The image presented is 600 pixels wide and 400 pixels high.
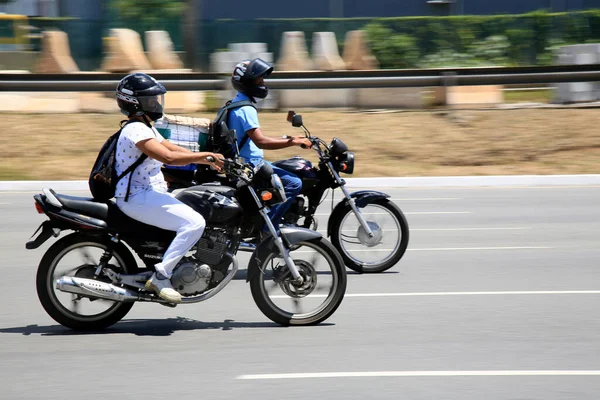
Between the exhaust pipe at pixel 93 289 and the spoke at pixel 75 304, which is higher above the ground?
the exhaust pipe at pixel 93 289

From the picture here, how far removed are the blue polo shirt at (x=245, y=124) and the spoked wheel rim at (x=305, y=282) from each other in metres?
1.84

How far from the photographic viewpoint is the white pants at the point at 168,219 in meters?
6.50

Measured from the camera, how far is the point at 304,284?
6816 millimetres

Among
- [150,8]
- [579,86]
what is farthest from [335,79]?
[150,8]

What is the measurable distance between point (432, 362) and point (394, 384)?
19.6 inches

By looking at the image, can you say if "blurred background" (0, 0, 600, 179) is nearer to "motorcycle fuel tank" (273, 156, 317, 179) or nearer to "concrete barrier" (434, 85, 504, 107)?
"concrete barrier" (434, 85, 504, 107)

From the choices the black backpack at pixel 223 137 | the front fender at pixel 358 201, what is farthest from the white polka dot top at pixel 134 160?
the front fender at pixel 358 201

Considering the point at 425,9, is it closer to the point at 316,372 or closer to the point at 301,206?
the point at 301,206

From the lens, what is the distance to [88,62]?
2248cm

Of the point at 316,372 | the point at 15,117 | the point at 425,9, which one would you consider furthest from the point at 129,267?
the point at 425,9

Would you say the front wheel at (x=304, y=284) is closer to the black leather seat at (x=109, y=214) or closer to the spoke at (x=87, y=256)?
the black leather seat at (x=109, y=214)

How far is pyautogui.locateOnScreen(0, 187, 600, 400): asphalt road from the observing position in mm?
5523

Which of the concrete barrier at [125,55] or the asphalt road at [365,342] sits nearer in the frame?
the asphalt road at [365,342]

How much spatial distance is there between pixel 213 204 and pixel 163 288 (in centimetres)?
66
